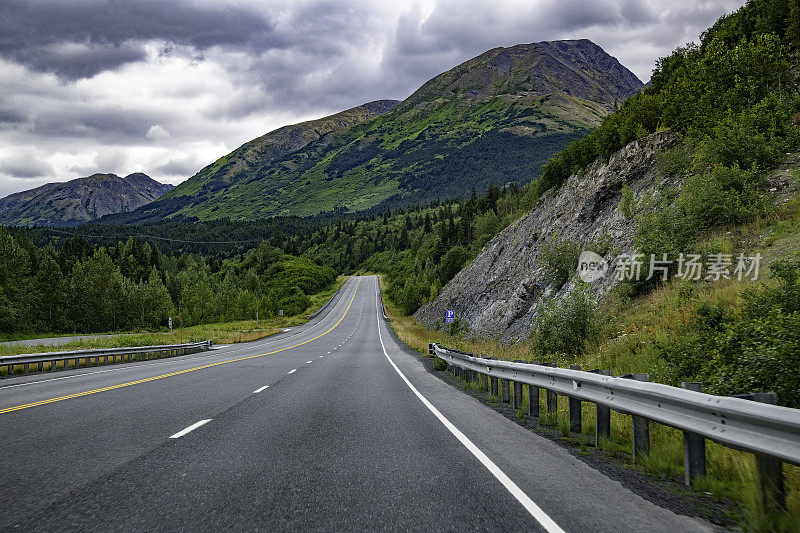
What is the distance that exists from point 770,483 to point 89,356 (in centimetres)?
2336

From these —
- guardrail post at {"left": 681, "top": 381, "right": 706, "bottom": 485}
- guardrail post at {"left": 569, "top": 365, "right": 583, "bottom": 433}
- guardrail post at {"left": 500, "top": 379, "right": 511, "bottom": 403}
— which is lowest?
guardrail post at {"left": 500, "top": 379, "right": 511, "bottom": 403}

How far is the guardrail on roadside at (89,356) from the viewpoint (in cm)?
1683

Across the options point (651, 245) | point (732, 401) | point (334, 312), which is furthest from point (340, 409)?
point (334, 312)

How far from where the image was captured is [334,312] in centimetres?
9088

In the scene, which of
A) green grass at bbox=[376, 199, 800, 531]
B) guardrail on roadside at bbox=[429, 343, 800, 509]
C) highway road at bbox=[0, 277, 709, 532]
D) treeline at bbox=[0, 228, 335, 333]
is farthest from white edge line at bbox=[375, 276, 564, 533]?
treeline at bbox=[0, 228, 335, 333]

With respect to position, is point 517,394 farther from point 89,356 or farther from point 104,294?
point 104,294

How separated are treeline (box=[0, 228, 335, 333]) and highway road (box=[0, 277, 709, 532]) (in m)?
67.5

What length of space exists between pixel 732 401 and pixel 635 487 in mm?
1283

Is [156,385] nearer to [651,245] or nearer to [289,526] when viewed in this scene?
[289,526]

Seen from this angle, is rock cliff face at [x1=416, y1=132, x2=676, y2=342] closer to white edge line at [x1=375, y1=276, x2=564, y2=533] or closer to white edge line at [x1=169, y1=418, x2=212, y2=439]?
white edge line at [x1=375, y1=276, x2=564, y2=533]

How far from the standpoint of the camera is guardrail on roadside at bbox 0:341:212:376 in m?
16.8

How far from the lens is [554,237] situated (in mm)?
33031

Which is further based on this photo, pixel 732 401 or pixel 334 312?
pixel 334 312

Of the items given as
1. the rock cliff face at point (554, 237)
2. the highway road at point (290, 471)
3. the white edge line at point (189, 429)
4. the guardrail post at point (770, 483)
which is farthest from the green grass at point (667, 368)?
the rock cliff face at point (554, 237)
